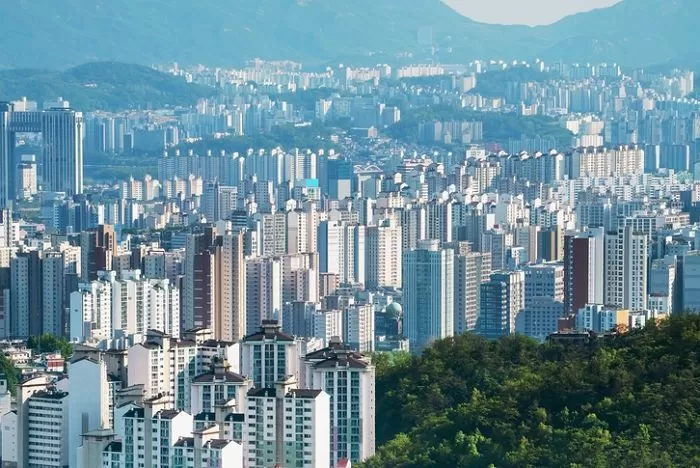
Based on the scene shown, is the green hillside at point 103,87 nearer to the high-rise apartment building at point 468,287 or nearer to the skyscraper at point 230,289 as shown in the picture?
the high-rise apartment building at point 468,287

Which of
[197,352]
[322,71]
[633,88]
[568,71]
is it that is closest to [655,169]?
[633,88]

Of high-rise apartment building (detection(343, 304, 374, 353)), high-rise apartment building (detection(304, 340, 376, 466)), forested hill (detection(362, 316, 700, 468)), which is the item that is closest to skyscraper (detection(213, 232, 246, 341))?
high-rise apartment building (detection(343, 304, 374, 353))

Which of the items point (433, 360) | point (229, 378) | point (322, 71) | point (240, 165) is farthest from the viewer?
point (322, 71)

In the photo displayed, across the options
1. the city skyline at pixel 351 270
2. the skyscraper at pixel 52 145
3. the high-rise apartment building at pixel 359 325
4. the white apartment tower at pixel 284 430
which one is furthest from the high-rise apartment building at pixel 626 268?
the skyscraper at pixel 52 145

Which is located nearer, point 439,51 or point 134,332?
point 134,332

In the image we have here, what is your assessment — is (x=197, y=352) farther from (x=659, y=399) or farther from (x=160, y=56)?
(x=160, y=56)

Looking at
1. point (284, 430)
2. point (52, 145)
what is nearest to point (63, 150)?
point (52, 145)
